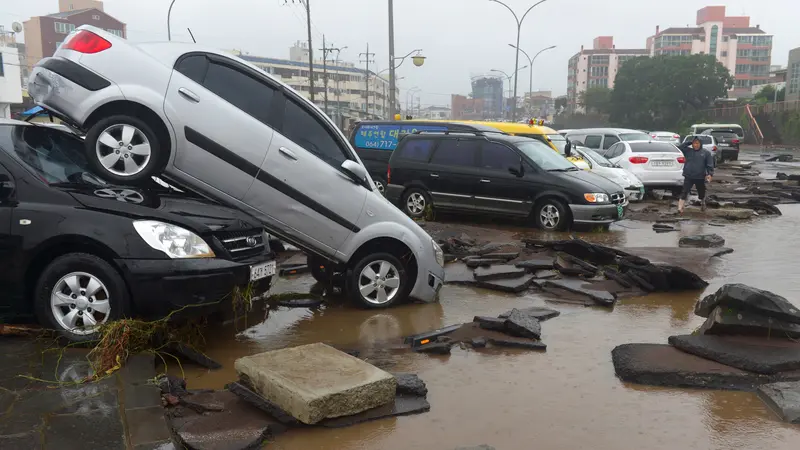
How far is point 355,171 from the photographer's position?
6.45 m

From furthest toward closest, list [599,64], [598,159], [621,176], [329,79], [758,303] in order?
[599,64]
[329,79]
[598,159]
[621,176]
[758,303]

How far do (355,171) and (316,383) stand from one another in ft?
8.99

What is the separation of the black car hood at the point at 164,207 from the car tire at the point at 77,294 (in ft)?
1.38

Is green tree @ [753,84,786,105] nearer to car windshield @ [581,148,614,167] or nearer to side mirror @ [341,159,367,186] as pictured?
car windshield @ [581,148,614,167]

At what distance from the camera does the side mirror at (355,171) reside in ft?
21.0

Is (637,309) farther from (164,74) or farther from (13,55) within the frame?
(13,55)

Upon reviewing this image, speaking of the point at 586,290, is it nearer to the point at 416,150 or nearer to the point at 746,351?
the point at 746,351

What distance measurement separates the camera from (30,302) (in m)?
4.84

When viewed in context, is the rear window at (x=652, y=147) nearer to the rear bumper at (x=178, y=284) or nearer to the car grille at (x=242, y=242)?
the car grille at (x=242, y=242)

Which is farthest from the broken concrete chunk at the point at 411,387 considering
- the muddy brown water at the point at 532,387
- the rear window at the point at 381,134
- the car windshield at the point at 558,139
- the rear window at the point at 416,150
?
the car windshield at the point at 558,139

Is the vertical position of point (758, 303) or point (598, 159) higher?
point (598, 159)

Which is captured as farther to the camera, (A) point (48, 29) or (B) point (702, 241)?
(A) point (48, 29)

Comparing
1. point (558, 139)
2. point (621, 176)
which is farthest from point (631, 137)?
point (621, 176)

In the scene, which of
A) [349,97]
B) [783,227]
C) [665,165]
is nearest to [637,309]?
[783,227]
